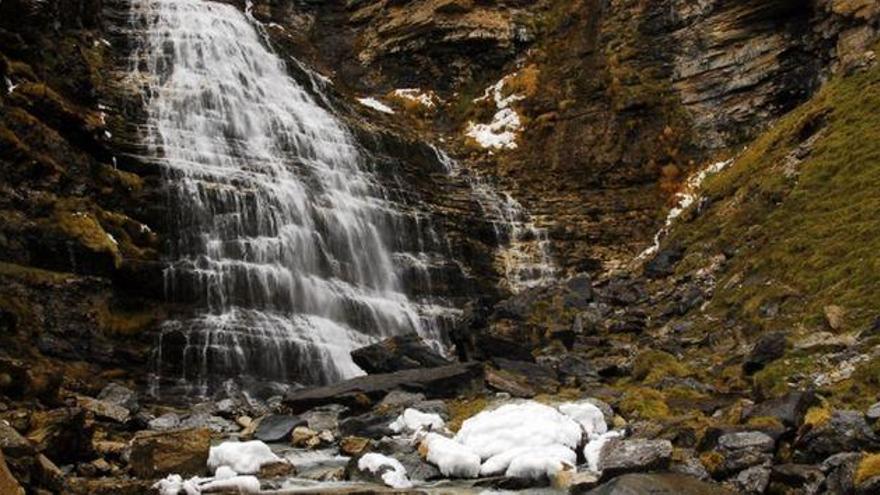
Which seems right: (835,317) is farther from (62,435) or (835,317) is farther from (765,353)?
(62,435)

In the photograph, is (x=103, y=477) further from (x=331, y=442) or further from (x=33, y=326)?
(x=33, y=326)

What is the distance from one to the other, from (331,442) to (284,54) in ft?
106

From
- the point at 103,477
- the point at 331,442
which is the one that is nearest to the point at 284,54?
the point at 331,442

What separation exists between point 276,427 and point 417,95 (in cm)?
3768

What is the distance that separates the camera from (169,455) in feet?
45.4

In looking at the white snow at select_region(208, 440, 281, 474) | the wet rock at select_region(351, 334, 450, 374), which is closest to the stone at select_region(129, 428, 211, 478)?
the white snow at select_region(208, 440, 281, 474)

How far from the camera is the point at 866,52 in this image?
3391cm

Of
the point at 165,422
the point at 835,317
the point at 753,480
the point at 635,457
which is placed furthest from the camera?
the point at 835,317

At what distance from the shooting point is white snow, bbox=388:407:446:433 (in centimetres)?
Result: 1700

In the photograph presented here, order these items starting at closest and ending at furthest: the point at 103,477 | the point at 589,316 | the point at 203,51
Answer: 1. the point at 103,477
2. the point at 589,316
3. the point at 203,51

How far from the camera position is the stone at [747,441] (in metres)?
12.8

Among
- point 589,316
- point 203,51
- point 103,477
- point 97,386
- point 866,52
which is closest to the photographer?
point 103,477

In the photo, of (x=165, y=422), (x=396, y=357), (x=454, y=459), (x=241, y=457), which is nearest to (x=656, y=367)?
(x=396, y=357)

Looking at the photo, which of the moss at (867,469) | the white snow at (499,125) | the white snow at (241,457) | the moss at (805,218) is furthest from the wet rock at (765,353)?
the white snow at (499,125)
